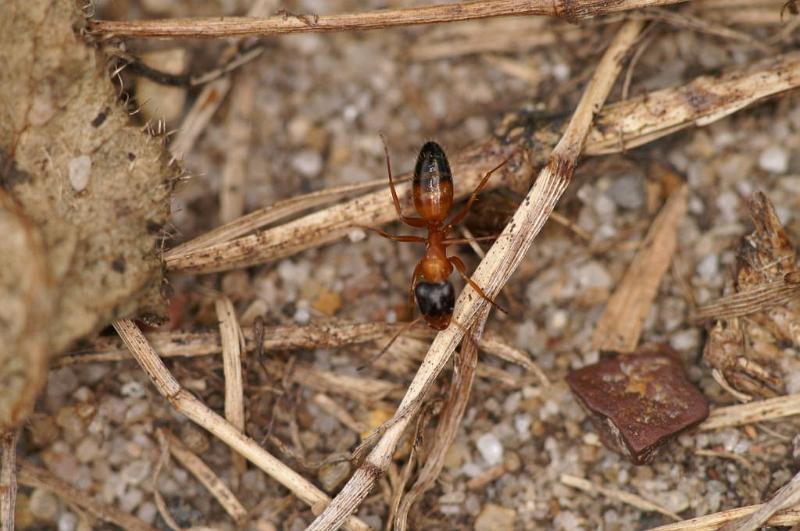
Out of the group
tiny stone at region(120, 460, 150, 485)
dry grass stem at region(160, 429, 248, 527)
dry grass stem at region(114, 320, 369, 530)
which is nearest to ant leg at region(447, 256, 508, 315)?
dry grass stem at region(114, 320, 369, 530)

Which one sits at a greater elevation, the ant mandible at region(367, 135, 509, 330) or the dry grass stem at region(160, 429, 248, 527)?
the ant mandible at region(367, 135, 509, 330)

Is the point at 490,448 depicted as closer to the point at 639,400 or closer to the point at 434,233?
the point at 639,400

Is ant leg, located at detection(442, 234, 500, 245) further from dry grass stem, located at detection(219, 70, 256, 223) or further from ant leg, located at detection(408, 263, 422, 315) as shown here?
dry grass stem, located at detection(219, 70, 256, 223)

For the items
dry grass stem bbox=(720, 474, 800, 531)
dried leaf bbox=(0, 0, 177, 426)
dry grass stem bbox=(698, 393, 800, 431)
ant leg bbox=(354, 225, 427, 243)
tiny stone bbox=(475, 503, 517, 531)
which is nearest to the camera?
dried leaf bbox=(0, 0, 177, 426)

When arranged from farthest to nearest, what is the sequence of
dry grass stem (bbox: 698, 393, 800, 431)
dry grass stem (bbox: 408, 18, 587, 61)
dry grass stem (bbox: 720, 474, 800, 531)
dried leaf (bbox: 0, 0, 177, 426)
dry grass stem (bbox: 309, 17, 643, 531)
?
dry grass stem (bbox: 408, 18, 587, 61)
dry grass stem (bbox: 698, 393, 800, 431)
dry grass stem (bbox: 309, 17, 643, 531)
dry grass stem (bbox: 720, 474, 800, 531)
dried leaf (bbox: 0, 0, 177, 426)

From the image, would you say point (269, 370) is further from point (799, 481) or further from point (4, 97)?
point (799, 481)

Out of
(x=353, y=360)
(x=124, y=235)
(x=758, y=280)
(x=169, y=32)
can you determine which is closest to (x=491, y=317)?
(x=353, y=360)
